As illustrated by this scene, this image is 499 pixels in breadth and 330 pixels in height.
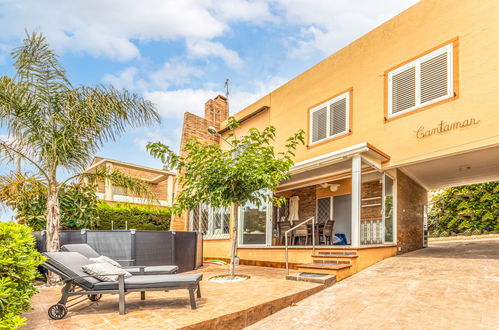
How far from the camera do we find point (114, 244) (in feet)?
24.7

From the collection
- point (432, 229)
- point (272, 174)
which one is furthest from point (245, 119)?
point (432, 229)

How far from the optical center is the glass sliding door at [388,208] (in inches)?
346

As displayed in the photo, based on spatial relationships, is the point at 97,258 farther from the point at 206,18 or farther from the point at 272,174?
the point at 206,18

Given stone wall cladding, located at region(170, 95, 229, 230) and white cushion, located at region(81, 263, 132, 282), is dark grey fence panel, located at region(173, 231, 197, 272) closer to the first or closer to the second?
white cushion, located at region(81, 263, 132, 282)

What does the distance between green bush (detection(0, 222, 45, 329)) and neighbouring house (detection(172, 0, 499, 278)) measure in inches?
169

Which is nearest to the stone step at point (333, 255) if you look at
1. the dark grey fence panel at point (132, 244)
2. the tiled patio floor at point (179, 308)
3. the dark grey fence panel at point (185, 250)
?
the tiled patio floor at point (179, 308)

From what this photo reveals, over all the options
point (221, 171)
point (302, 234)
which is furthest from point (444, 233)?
point (221, 171)

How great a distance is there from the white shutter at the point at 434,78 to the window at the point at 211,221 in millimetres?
7666

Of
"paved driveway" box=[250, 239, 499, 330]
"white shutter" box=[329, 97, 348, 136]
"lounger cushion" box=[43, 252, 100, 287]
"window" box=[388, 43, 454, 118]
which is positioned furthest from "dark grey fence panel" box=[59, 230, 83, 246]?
"window" box=[388, 43, 454, 118]

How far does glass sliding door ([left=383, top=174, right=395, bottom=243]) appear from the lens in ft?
28.8

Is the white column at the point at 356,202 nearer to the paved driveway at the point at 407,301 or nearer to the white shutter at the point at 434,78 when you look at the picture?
the paved driveway at the point at 407,301

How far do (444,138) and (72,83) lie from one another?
8.54 m

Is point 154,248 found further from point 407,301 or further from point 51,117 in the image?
point 407,301

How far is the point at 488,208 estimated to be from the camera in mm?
14234
